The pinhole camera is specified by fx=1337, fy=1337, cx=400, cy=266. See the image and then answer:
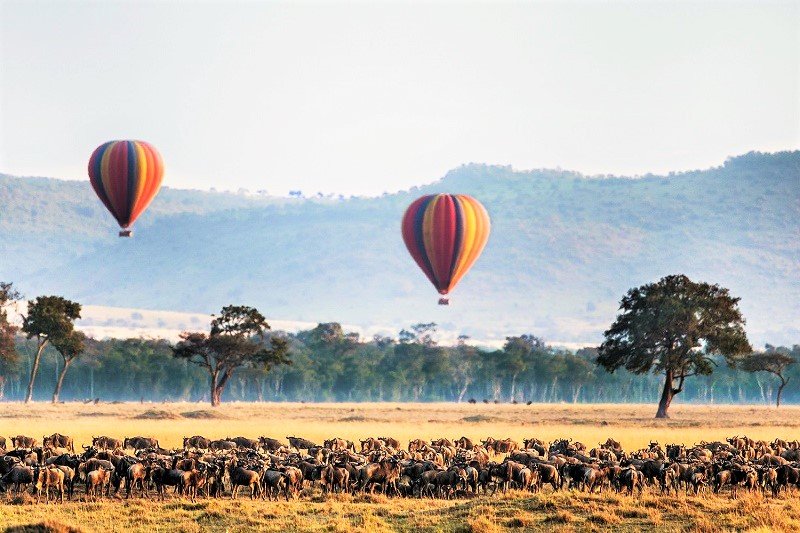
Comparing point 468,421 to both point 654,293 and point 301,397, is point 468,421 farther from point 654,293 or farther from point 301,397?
point 301,397

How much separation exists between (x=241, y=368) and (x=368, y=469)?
13977 cm

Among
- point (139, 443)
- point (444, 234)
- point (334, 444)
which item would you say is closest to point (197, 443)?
point (139, 443)

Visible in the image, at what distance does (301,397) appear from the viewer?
651 ft

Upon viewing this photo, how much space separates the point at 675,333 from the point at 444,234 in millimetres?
20016

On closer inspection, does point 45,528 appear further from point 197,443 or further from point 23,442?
point 23,442

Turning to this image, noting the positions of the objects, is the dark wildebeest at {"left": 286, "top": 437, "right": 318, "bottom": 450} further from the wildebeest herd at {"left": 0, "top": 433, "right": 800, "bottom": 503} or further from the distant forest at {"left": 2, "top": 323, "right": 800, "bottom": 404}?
the distant forest at {"left": 2, "top": 323, "right": 800, "bottom": 404}

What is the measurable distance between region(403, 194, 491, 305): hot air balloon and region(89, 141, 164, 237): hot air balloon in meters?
18.4

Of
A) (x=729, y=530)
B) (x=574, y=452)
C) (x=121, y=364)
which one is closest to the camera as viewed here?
(x=729, y=530)

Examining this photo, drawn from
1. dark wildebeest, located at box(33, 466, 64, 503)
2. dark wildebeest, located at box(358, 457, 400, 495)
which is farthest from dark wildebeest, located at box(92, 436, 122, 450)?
dark wildebeest, located at box(358, 457, 400, 495)

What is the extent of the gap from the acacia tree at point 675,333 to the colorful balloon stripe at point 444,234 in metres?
13.4

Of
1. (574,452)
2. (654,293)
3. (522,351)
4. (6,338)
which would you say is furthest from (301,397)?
(574,452)

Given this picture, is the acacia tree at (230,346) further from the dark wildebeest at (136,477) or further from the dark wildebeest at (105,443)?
the dark wildebeest at (136,477)

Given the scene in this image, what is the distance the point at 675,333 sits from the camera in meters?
95.1

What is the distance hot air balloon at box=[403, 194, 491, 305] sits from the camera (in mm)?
86438
